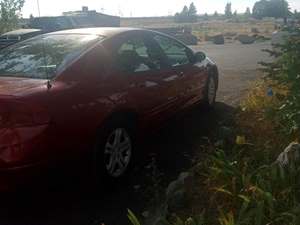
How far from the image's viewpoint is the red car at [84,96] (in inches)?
143

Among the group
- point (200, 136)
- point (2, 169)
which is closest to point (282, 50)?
point (200, 136)

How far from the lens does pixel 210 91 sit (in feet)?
24.9

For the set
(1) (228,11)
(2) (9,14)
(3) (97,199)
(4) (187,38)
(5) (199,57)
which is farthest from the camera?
(1) (228,11)

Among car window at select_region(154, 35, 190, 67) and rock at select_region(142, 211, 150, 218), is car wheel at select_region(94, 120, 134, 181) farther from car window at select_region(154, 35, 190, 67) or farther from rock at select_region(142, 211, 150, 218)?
car window at select_region(154, 35, 190, 67)

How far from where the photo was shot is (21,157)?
11.8 feet

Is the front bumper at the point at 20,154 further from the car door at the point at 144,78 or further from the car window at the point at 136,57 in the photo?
the car window at the point at 136,57

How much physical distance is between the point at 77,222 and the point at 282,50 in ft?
9.92

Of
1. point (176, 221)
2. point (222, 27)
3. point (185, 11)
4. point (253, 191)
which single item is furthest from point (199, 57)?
point (185, 11)

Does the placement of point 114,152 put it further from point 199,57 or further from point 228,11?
point 228,11

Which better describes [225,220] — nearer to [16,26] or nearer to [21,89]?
[21,89]

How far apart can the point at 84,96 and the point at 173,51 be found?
7.77ft

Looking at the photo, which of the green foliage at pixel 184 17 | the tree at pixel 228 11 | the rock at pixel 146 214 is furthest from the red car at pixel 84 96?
the tree at pixel 228 11

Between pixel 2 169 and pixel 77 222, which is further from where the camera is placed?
pixel 77 222

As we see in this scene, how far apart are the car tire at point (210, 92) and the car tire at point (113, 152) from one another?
9.21ft
